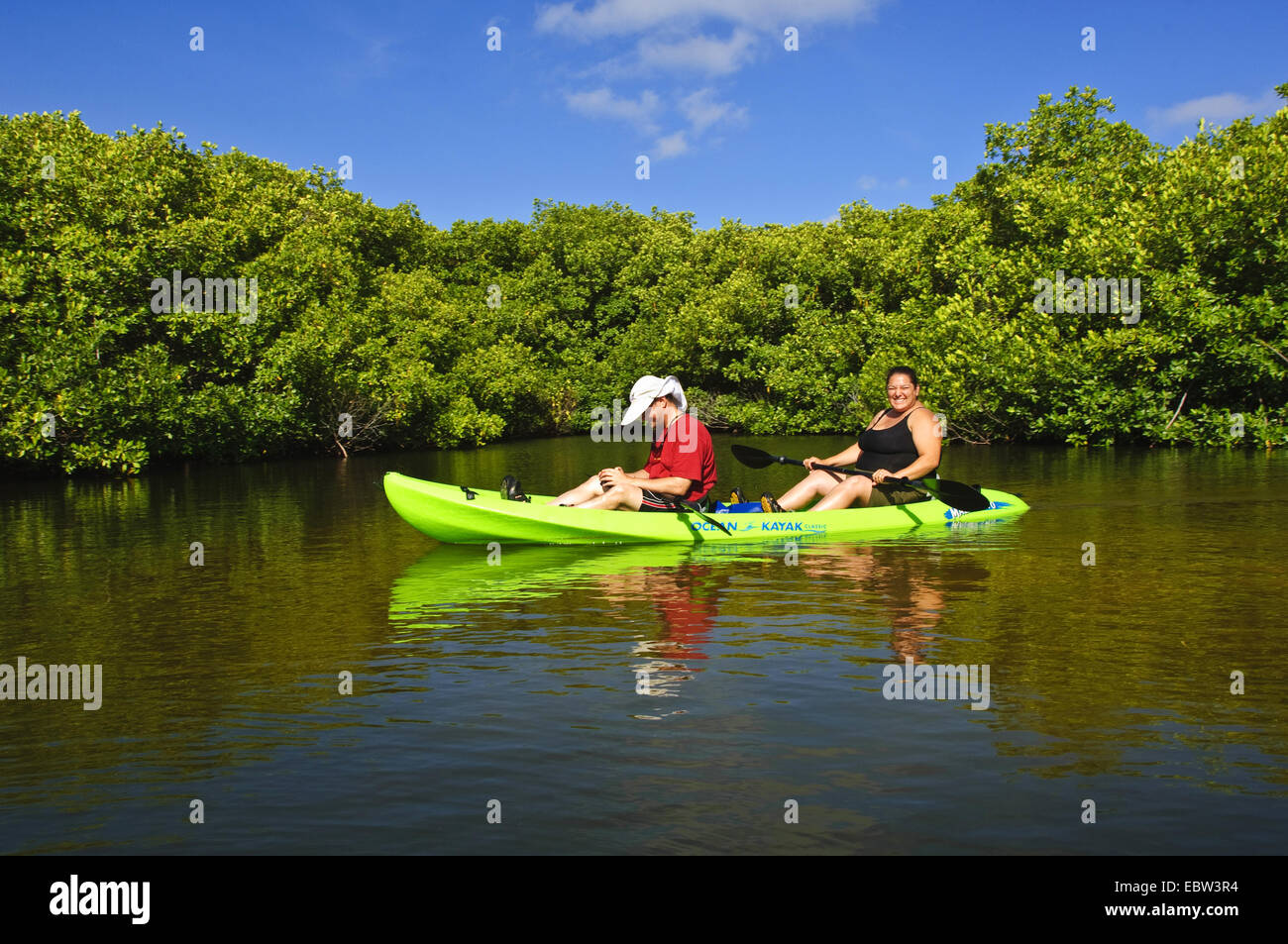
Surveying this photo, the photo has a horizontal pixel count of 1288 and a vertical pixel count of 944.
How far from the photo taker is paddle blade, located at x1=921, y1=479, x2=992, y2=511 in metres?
13.8

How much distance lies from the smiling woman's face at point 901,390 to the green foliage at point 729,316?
18595 mm

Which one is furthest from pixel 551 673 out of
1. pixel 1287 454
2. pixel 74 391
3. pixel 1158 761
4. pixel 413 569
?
pixel 1287 454

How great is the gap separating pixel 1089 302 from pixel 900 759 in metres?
29.6

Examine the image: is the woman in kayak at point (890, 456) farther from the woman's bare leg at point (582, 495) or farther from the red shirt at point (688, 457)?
the woman's bare leg at point (582, 495)

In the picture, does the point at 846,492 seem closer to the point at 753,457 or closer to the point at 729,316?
the point at 753,457

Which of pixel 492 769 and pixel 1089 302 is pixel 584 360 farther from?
pixel 492 769

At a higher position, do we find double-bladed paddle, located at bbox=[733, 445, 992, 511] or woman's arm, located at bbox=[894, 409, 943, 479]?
woman's arm, located at bbox=[894, 409, 943, 479]

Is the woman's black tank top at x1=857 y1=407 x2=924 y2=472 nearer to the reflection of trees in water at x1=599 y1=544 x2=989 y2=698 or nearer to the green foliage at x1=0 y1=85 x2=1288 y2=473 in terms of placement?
the reflection of trees in water at x1=599 y1=544 x2=989 y2=698

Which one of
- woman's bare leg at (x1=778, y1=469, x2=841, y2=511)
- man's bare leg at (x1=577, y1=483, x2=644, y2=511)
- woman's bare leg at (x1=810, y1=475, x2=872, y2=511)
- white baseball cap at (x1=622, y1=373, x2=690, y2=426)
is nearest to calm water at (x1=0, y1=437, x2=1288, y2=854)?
man's bare leg at (x1=577, y1=483, x2=644, y2=511)

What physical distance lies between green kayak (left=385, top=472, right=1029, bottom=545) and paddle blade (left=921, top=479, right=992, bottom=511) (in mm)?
1065

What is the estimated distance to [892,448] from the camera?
13.3 metres

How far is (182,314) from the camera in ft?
93.7

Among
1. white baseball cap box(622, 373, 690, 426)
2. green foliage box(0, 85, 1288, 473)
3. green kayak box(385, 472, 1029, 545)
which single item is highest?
green foliage box(0, 85, 1288, 473)

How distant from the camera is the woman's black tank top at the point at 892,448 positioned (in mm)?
13203
